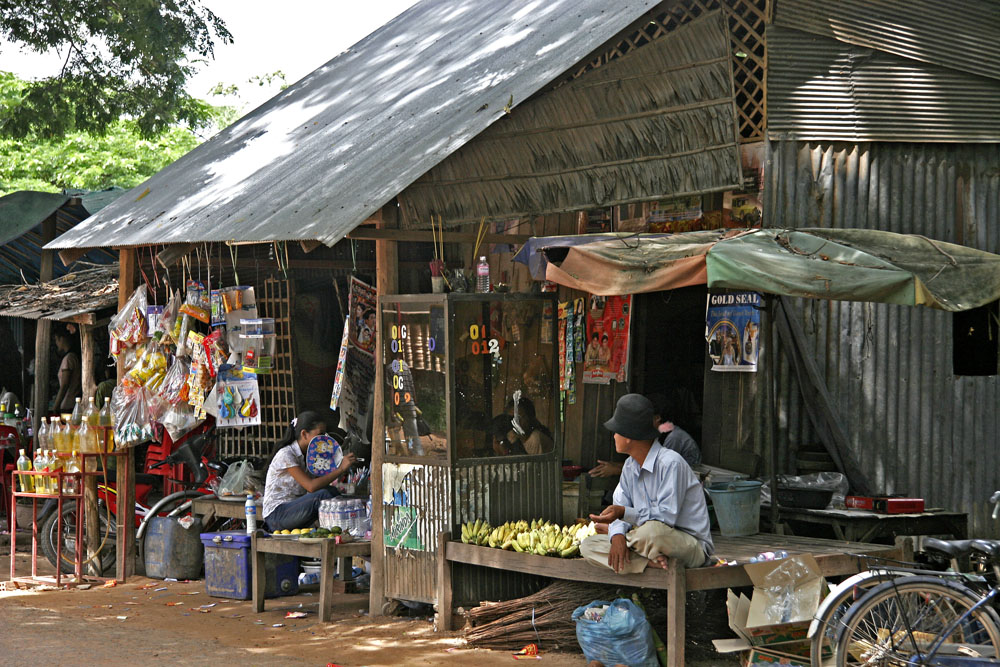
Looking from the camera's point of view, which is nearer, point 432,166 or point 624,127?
point 432,166

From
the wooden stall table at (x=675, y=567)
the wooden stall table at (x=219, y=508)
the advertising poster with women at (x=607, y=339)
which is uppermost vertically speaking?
the advertising poster with women at (x=607, y=339)

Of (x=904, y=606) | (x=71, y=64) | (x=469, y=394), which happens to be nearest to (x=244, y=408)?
(x=469, y=394)

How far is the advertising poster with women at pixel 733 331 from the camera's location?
29.5ft

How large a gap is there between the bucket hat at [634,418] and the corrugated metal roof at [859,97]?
3.34 m

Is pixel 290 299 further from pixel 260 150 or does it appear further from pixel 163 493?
pixel 163 493

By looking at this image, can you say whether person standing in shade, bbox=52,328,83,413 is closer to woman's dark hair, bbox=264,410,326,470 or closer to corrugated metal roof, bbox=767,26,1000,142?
woman's dark hair, bbox=264,410,326,470

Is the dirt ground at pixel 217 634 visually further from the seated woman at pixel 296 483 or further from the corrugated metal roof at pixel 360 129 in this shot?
the corrugated metal roof at pixel 360 129

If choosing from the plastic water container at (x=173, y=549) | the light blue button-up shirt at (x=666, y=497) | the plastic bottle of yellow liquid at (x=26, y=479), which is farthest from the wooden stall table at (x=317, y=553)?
the plastic bottle of yellow liquid at (x=26, y=479)

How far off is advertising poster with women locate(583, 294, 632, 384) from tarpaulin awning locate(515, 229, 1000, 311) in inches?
73.4

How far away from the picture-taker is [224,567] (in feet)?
31.4

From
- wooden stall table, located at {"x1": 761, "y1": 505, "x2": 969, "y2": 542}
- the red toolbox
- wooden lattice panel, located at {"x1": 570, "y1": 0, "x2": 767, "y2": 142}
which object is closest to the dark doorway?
wooden lattice panel, located at {"x1": 570, "y1": 0, "x2": 767, "y2": 142}

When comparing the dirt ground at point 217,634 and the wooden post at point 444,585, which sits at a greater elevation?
the wooden post at point 444,585

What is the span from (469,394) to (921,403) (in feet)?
12.1

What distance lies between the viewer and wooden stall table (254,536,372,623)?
8570 millimetres
